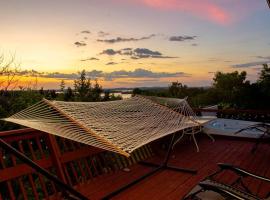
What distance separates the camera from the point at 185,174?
5180mm

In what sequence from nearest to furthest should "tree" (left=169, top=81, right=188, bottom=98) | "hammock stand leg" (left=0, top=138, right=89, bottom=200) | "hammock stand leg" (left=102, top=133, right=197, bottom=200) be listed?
"hammock stand leg" (left=0, top=138, right=89, bottom=200)
"hammock stand leg" (left=102, top=133, right=197, bottom=200)
"tree" (left=169, top=81, right=188, bottom=98)

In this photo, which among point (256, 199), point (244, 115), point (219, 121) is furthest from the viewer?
point (244, 115)

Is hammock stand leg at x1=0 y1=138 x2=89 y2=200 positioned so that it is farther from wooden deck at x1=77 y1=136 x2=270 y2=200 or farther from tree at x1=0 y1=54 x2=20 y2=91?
tree at x1=0 y1=54 x2=20 y2=91

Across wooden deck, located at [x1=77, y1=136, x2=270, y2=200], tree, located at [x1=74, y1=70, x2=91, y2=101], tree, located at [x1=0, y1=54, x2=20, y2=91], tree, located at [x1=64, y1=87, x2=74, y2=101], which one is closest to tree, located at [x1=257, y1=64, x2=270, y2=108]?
wooden deck, located at [x1=77, y1=136, x2=270, y2=200]

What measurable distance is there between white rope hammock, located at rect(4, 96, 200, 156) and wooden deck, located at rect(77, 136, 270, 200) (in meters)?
0.93

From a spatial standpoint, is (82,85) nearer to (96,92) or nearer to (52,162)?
(96,92)

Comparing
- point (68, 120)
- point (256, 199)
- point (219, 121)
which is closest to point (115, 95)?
point (219, 121)

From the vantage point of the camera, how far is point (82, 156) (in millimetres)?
4633

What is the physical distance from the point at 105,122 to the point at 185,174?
6.87ft

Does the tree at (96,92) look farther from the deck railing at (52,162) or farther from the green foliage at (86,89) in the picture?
the deck railing at (52,162)

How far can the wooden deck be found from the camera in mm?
4344

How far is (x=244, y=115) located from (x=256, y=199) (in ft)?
24.5

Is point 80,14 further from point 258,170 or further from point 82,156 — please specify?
point 258,170

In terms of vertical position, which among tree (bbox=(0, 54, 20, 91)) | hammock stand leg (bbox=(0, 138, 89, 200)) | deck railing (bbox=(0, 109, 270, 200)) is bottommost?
deck railing (bbox=(0, 109, 270, 200))
